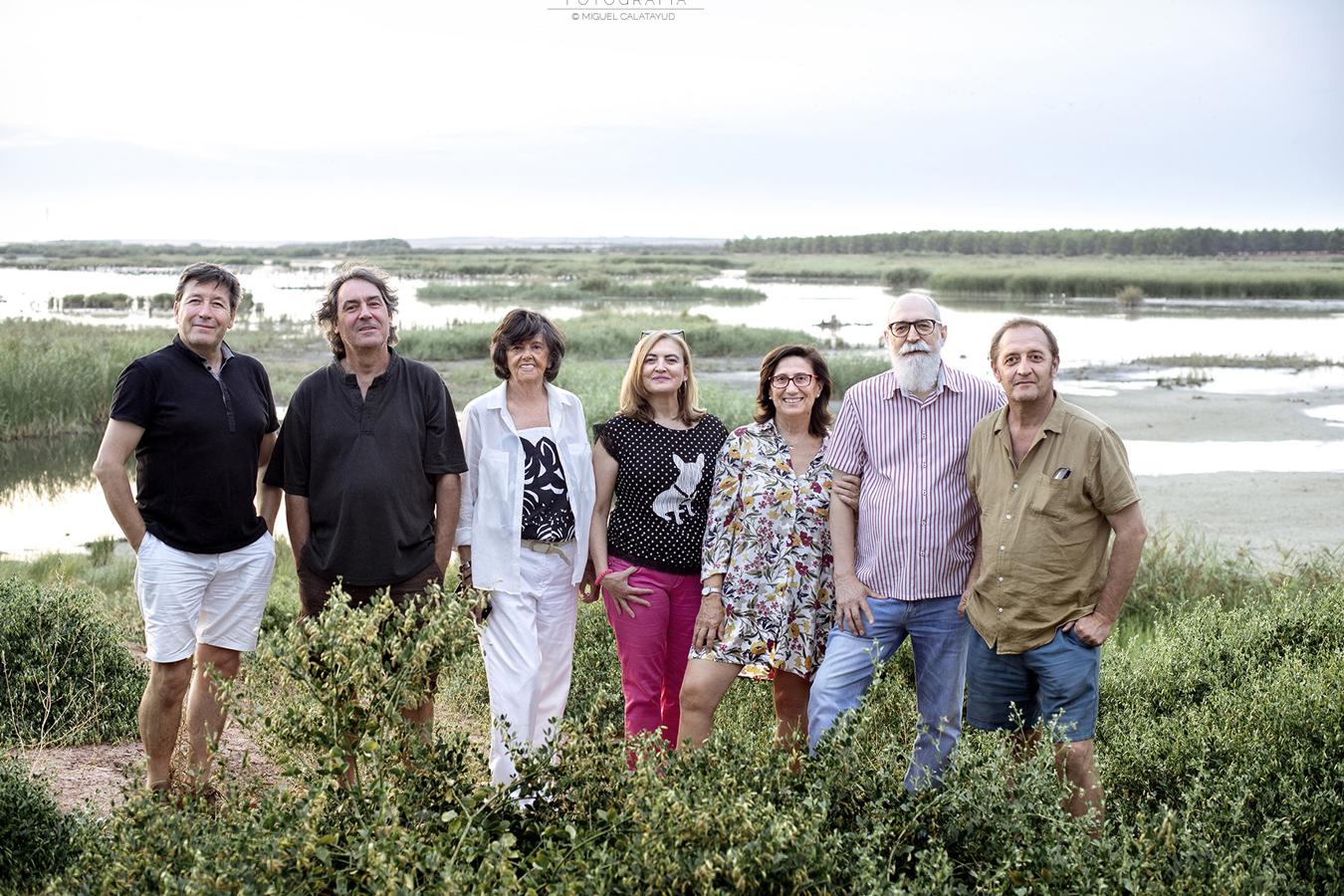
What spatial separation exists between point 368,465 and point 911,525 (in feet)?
7.13

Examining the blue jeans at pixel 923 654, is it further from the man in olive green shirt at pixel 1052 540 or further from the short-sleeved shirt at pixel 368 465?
the short-sleeved shirt at pixel 368 465

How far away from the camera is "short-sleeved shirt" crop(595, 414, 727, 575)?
497 cm

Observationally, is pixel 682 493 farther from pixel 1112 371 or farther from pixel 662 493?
pixel 1112 371

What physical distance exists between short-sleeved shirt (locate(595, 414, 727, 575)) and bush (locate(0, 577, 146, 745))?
3.16 m

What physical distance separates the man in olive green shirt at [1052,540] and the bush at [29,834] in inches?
138

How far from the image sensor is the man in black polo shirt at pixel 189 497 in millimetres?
4660

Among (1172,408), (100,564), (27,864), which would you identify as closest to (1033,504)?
(27,864)

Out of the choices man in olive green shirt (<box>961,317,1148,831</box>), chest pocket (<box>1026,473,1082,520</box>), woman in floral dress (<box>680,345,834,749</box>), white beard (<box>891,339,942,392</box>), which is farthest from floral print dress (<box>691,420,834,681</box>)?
chest pocket (<box>1026,473,1082,520</box>)

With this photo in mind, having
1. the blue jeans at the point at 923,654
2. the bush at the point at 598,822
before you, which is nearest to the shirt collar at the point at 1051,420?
the blue jeans at the point at 923,654

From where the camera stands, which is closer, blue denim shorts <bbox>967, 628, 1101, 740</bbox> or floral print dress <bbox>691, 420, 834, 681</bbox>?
blue denim shorts <bbox>967, 628, 1101, 740</bbox>

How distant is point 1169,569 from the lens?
962 cm

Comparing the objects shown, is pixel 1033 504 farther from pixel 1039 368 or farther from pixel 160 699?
pixel 160 699

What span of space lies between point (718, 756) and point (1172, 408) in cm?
2015

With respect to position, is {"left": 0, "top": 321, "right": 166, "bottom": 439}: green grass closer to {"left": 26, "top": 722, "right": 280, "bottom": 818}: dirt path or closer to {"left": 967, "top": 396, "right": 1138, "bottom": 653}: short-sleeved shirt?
{"left": 26, "top": 722, "right": 280, "bottom": 818}: dirt path
